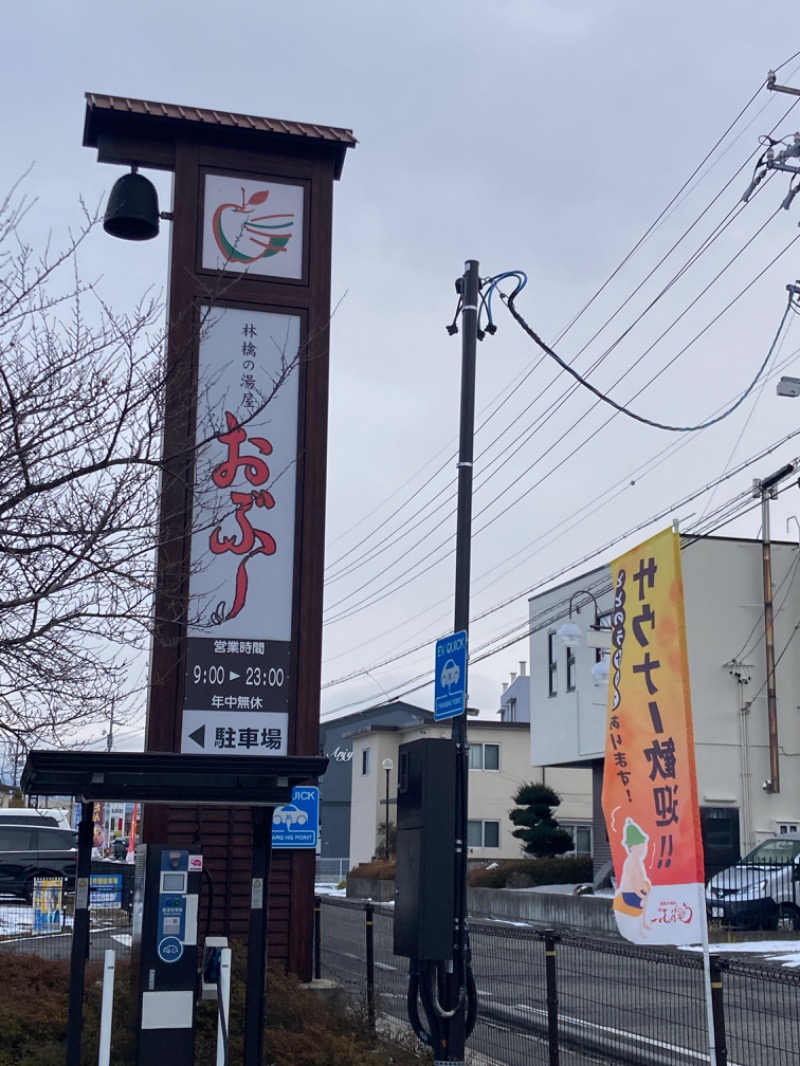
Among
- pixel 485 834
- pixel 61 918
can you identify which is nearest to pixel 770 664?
pixel 61 918

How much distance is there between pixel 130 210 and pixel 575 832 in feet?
141

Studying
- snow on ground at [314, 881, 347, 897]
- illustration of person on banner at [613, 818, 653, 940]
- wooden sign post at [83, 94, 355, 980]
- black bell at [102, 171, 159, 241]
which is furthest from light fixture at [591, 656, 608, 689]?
illustration of person on banner at [613, 818, 653, 940]

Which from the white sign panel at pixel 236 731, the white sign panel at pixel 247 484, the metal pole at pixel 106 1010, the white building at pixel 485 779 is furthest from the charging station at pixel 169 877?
the white building at pixel 485 779

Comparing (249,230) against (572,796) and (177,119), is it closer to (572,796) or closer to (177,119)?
(177,119)

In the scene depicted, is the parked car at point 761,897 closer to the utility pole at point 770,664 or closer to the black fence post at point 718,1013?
the utility pole at point 770,664

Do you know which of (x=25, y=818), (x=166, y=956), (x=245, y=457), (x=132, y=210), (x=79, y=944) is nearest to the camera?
(x=79, y=944)

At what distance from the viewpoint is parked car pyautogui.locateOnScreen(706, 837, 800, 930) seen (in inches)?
889

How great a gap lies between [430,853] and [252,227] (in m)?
8.00

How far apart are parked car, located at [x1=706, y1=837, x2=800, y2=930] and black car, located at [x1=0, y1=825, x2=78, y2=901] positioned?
15.4 metres

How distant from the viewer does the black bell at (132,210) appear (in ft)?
37.3

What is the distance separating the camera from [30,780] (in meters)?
8.52

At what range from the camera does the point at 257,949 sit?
8.48 m

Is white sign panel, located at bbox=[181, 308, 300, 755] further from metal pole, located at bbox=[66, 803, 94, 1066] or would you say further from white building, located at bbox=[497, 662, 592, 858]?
white building, located at bbox=[497, 662, 592, 858]

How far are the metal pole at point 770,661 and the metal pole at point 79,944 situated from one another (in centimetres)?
2446
